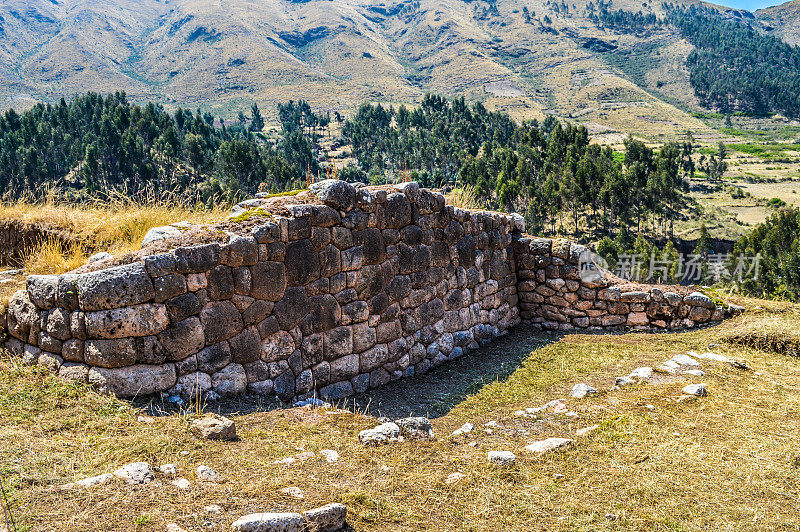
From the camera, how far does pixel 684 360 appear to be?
7715 mm

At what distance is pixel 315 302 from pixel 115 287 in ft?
7.64

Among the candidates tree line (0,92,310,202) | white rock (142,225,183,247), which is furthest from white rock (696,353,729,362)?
tree line (0,92,310,202)

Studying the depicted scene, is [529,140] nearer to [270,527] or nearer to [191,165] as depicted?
[191,165]

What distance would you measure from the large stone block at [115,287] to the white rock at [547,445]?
3.89m

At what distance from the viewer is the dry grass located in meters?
3.38

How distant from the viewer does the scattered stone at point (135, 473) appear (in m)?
3.54

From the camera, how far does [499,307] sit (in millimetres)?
10320

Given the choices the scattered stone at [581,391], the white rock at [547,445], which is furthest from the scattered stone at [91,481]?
the scattered stone at [581,391]

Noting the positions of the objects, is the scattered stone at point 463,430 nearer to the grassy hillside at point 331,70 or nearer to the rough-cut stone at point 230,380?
the rough-cut stone at point 230,380

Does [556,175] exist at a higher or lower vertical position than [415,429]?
lower

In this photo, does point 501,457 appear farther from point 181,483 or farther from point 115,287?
point 115,287

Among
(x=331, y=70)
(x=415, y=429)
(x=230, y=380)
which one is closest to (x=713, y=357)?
(x=415, y=429)

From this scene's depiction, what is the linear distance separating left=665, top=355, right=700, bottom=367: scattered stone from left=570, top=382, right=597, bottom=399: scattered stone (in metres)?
1.76

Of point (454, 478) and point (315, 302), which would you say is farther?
point (315, 302)
